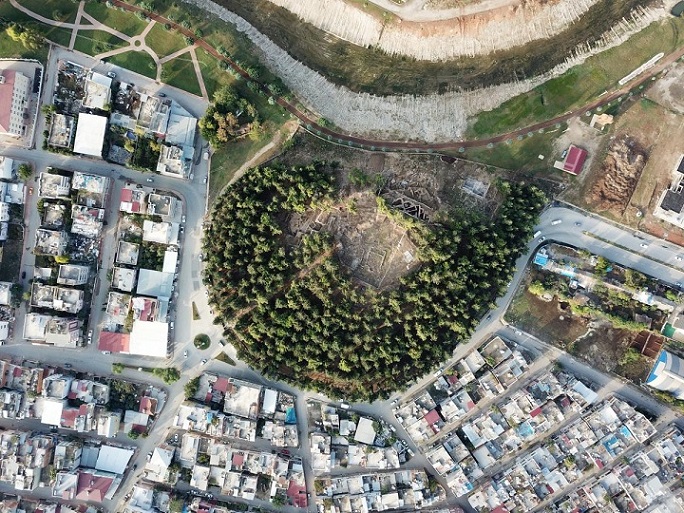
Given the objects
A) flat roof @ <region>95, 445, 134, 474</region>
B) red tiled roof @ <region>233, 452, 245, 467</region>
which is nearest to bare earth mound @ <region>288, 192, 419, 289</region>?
red tiled roof @ <region>233, 452, 245, 467</region>

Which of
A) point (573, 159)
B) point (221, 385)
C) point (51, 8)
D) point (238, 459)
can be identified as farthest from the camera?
point (573, 159)

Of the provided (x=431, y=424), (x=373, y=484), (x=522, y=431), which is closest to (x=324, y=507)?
(x=373, y=484)

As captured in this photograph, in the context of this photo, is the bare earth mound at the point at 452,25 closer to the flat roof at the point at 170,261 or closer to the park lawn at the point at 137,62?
the park lawn at the point at 137,62

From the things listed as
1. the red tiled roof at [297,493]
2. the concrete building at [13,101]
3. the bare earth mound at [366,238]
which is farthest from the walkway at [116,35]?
the red tiled roof at [297,493]

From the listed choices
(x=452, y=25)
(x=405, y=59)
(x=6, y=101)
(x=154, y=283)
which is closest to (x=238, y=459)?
(x=154, y=283)

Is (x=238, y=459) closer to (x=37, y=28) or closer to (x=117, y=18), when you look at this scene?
(x=117, y=18)

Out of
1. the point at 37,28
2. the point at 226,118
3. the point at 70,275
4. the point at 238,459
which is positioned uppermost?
the point at 37,28

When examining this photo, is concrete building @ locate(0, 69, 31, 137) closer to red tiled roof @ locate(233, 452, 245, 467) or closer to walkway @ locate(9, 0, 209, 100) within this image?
walkway @ locate(9, 0, 209, 100)
